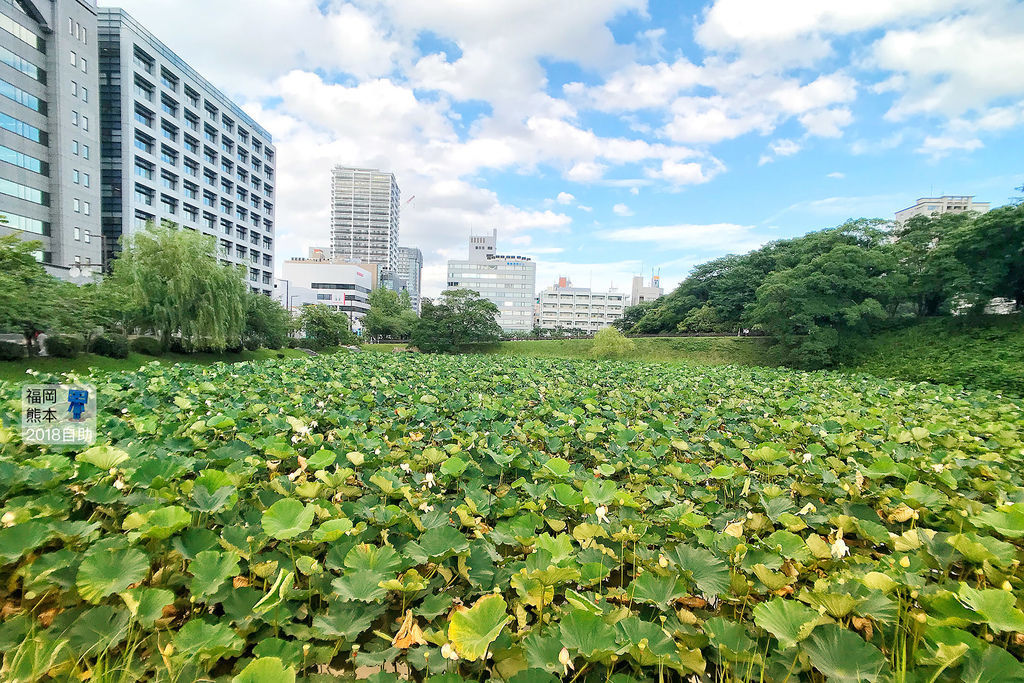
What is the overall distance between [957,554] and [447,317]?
33.2 metres

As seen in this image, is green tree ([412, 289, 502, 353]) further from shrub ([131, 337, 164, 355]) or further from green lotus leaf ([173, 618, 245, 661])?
green lotus leaf ([173, 618, 245, 661])

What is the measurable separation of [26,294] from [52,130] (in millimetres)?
19627

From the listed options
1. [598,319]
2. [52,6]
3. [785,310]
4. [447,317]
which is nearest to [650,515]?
[785,310]

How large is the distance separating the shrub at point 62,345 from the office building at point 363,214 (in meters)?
92.8

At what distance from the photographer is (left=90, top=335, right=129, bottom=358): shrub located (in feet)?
55.4

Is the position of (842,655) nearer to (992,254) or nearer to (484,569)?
(484,569)

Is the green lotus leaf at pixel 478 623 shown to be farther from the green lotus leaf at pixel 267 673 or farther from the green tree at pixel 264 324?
the green tree at pixel 264 324

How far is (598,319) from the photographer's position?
82.9m

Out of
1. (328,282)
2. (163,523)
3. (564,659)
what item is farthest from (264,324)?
(328,282)

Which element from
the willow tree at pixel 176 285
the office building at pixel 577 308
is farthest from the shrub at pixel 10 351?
the office building at pixel 577 308

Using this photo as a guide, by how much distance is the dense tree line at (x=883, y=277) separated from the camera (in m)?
18.8

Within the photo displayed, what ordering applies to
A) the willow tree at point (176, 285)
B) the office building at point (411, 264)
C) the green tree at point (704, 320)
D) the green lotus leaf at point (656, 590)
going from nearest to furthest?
the green lotus leaf at point (656, 590)
the willow tree at point (176, 285)
the green tree at point (704, 320)
the office building at point (411, 264)

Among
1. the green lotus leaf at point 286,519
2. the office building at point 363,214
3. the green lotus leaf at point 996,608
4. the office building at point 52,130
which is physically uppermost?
the office building at point 363,214

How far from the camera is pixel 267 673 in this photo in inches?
34.2
